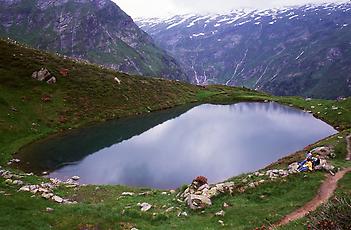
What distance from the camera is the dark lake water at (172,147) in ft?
197

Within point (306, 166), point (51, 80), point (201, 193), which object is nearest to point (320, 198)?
point (306, 166)

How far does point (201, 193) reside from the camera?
116 ft

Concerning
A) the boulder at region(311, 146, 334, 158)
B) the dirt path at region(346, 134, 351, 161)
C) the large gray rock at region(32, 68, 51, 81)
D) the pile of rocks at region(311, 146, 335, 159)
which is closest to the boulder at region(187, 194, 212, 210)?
the pile of rocks at region(311, 146, 335, 159)

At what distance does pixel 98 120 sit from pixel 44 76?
20.9 metres

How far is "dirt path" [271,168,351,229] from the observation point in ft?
92.0

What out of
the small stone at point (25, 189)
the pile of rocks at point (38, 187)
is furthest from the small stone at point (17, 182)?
the small stone at point (25, 189)

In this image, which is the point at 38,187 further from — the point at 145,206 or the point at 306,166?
the point at 306,166

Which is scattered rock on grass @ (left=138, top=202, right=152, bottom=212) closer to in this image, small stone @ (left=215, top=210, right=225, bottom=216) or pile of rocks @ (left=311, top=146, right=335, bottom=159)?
small stone @ (left=215, top=210, right=225, bottom=216)

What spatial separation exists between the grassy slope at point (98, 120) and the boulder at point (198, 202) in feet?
2.47

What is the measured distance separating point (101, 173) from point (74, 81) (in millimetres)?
55925

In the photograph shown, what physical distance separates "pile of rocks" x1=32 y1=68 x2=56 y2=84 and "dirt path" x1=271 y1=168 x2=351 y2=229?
278ft

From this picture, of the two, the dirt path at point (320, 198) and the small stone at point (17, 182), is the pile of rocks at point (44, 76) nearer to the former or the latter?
the small stone at point (17, 182)

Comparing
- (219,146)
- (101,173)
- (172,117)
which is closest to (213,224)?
(101,173)

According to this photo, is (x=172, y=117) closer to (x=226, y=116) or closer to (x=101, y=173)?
(x=226, y=116)
